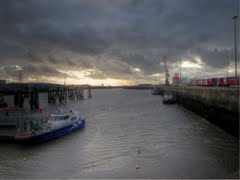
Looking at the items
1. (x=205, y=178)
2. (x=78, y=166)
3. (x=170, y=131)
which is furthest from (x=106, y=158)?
(x=170, y=131)

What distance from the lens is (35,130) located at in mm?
20672

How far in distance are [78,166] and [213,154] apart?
1036cm

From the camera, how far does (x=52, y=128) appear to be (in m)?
22.0

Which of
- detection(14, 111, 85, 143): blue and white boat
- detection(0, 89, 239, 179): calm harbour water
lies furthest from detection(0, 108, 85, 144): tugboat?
detection(0, 89, 239, 179): calm harbour water

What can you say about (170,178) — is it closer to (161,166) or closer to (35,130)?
(161,166)

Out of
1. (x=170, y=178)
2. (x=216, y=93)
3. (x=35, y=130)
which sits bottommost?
(x=170, y=178)

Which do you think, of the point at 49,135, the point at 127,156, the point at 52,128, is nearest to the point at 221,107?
the point at 127,156

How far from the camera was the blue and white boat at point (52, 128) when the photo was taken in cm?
1918

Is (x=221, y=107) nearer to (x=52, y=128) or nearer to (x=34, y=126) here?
(x=52, y=128)

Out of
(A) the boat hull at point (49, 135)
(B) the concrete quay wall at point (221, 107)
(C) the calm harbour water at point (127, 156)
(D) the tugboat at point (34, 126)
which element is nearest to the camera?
(C) the calm harbour water at point (127, 156)

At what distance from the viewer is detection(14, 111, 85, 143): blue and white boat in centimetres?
1918

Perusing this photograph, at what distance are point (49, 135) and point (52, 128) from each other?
115cm

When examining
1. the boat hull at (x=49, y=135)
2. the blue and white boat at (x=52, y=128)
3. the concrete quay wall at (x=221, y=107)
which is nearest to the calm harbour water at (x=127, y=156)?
the boat hull at (x=49, y=135)

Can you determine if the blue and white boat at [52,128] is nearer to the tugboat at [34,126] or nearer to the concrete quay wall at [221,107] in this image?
the tugboat at [34,126]
